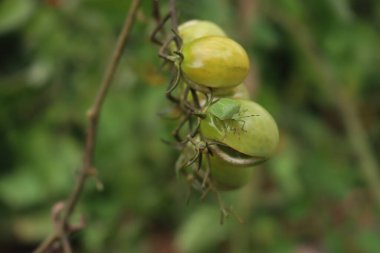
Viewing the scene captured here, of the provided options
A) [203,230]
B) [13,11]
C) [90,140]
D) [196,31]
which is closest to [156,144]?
[203,230]

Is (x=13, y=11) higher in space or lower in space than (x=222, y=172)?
lower

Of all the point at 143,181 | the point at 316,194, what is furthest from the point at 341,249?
the point at 143,181

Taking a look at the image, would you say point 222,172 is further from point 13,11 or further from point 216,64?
point 13,11

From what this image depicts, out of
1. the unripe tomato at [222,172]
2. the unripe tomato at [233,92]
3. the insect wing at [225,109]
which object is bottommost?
the unripe tomato at [222,172]

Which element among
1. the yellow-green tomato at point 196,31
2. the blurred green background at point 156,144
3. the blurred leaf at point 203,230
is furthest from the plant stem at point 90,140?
the blurred leaf at point 203,230

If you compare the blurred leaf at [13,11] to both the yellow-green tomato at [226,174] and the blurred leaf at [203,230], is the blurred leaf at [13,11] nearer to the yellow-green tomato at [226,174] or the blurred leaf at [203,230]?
the blurred leaf at [203,230]

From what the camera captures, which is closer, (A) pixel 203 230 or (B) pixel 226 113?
(B) pixel 226 113

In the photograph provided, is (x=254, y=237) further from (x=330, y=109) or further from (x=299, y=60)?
(x=330, y=109)

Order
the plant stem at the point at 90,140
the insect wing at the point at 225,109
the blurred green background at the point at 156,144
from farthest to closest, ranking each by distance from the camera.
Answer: the blurred green background at the point at 156,144
the plant stem at the point at 90,140
the insect wing at the point at 225,109

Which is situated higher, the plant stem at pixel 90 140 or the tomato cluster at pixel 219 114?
the tomato cluster at pixel 219 114
